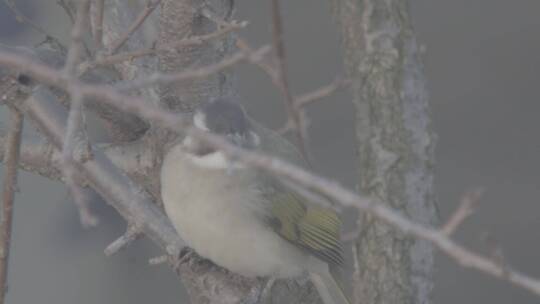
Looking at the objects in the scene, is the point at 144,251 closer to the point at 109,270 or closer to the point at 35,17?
the point at 109,270

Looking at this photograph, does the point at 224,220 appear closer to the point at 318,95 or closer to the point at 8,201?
the point at 8,201

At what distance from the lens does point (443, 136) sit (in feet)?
23.5

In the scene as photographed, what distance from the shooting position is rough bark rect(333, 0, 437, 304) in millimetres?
3027

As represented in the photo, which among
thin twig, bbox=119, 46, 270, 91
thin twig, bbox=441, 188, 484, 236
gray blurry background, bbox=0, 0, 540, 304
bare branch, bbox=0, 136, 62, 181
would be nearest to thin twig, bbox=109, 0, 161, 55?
bare branch, bbox=0, 136, 62, 181

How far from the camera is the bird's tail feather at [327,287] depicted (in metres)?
4.46

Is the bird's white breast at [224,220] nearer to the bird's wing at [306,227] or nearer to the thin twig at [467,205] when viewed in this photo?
the bird's wing at [306,227]

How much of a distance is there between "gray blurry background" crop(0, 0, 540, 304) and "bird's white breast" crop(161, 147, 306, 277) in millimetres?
2591

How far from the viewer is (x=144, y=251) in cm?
743

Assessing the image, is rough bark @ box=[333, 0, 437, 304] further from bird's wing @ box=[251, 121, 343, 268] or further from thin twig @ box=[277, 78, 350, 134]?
bird's wing @ box=[251, 121, 343, 268]

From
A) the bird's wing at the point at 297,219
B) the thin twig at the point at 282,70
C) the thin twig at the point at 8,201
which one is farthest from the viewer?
the bird's wing at the point at 297,219

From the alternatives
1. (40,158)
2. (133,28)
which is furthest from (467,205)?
(40,158)

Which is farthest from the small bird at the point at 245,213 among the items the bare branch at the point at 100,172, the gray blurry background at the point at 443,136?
the gray blurry background at the point at 443,136

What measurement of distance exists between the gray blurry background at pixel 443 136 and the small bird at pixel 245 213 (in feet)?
8.12

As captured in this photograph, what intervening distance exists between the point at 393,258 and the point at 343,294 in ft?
4.41
